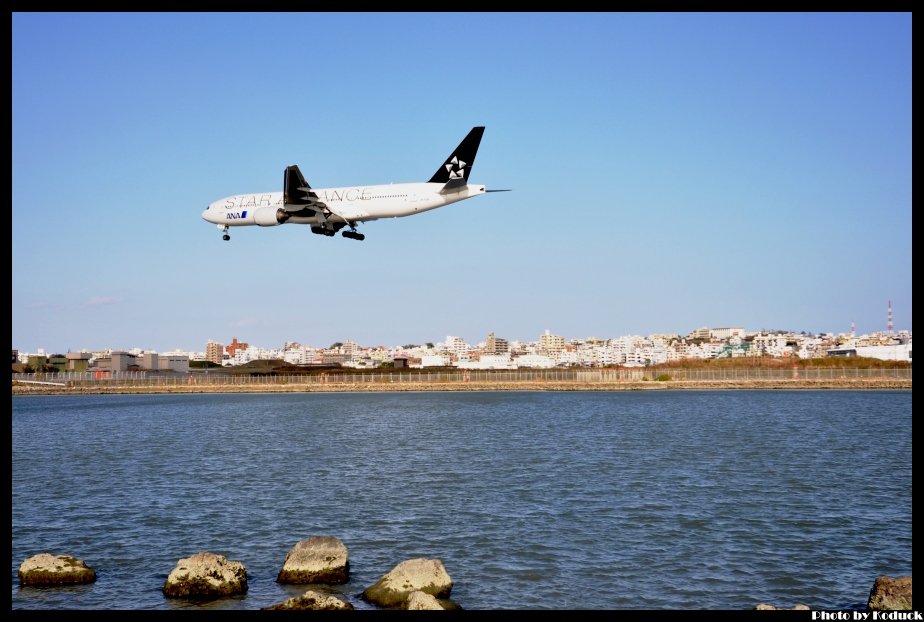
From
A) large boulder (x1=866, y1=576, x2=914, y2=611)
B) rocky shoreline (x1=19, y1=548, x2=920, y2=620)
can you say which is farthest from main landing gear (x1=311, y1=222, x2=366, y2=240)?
large boulder (x1=866, y1=576, x2=914, y2=611)

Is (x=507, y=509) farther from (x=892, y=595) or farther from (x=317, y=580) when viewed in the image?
(x=892, y=595)

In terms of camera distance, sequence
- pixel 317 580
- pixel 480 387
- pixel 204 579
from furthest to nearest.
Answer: pixel 480 387, pixel 317 580, pixel 204 579

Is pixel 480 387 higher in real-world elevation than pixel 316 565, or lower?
higher

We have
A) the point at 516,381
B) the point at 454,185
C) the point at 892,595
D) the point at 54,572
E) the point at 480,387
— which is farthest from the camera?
the point at 480,387

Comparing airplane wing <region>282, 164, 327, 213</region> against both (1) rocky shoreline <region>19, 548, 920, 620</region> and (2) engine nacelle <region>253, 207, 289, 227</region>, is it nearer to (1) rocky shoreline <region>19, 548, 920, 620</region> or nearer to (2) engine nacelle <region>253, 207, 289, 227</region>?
(2) engine nacelle <region>253, 207, 289, 227</region>

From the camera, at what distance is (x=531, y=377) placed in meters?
161

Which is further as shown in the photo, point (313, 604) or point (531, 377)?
point (531, 377)

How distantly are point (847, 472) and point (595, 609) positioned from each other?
2819 centimetres

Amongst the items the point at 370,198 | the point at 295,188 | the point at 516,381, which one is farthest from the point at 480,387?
the point at 295,188

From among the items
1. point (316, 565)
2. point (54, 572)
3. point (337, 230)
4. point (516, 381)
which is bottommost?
point (54, 572)

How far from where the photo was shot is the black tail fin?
2125 inches

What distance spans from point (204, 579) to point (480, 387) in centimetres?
13894
